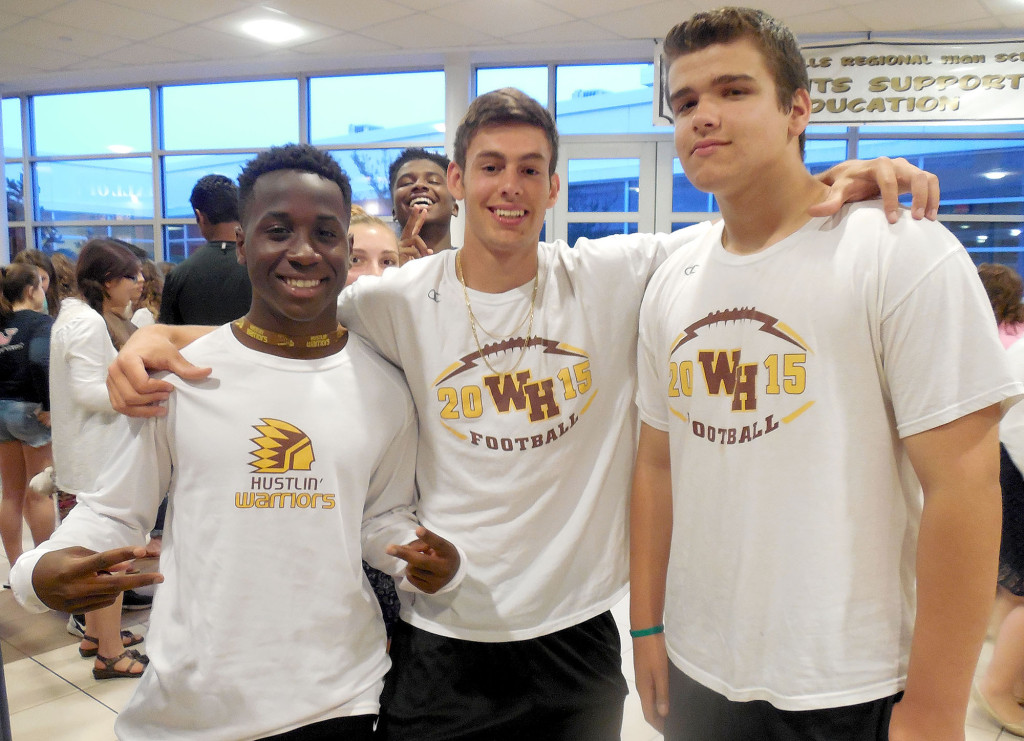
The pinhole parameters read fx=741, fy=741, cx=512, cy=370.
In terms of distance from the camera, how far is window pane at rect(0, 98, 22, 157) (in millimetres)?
9312

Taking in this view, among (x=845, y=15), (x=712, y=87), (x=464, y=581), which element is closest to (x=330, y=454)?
(x=464, y=581)

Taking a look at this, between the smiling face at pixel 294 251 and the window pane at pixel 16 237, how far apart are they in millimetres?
10106

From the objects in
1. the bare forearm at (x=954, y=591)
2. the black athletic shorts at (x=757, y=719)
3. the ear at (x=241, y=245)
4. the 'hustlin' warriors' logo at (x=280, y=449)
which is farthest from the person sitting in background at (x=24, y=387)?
the bare forearm at (x=954, y=591)

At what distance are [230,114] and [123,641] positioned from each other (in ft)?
22.3

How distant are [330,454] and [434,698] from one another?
565 millimetres

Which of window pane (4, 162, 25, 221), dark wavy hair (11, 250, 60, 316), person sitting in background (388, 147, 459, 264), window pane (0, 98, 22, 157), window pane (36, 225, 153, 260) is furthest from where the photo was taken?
window pane (4, 162, 25, 221)

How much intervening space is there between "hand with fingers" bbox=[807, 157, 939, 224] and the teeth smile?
0.90m

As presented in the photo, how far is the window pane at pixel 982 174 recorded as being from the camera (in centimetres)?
682

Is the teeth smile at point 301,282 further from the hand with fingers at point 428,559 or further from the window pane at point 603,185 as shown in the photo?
the window pane at point 603,185

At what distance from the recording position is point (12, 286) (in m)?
3.81

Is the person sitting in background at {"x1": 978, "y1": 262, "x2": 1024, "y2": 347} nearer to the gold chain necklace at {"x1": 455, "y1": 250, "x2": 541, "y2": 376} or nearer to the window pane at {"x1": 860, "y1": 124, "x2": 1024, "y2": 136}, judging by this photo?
the gold chain necklace at {"x1": 455, "y1": 250, "x2": 541, "y2": 376}

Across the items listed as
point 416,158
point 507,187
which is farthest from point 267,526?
point 416,158

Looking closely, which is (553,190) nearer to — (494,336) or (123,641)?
(494,336)

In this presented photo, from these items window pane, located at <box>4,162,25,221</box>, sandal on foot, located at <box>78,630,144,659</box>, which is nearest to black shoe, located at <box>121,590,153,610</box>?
sandal on foot, located at <box>78,630,144,659</box>
